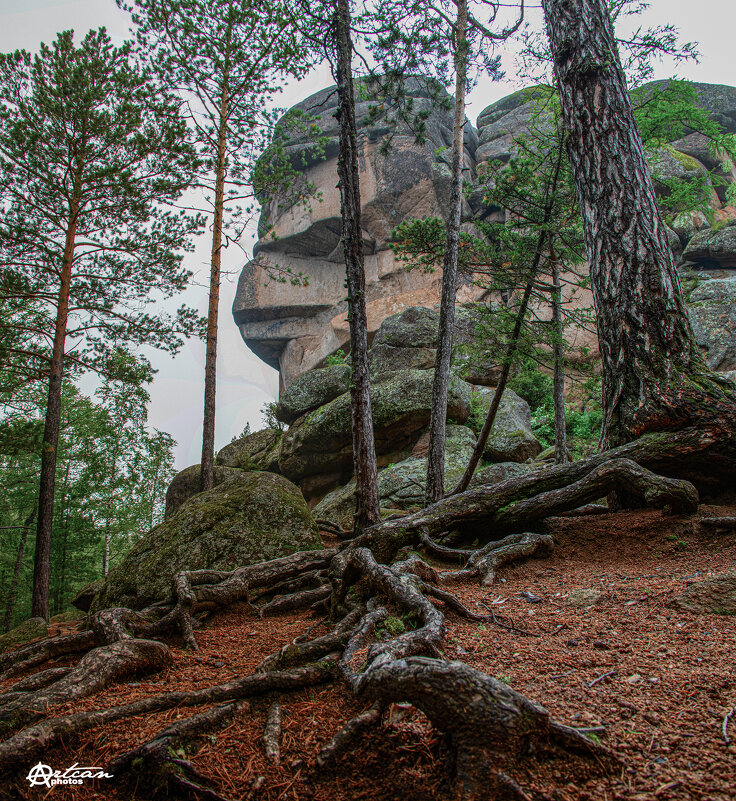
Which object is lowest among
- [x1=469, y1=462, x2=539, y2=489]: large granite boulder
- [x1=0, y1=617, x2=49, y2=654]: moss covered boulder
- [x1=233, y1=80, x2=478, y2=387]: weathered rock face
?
[x1=0, y1=617, x2=49, y2=654]: moss covered boulder

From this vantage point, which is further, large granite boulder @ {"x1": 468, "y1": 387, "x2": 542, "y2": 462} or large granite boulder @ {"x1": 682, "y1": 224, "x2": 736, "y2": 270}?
large granite boulder @ {"x1": 682, "y1": 224, "x2": 736, "y2": 270}

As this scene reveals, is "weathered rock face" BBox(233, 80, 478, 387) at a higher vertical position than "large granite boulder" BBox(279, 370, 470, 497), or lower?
higher

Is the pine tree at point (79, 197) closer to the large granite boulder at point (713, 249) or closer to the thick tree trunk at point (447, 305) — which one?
the thick tree trunk at point (447, 305)

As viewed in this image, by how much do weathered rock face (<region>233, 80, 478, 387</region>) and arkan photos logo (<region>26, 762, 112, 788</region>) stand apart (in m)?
25.7

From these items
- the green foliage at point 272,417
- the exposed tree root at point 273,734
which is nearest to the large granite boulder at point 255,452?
the green foliage at point 272,417

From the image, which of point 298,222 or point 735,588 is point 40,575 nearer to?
point 735,588

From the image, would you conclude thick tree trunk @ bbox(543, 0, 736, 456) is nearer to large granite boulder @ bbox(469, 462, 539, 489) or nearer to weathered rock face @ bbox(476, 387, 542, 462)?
large granite boulder @ bbox(469, 462, 539, 489)

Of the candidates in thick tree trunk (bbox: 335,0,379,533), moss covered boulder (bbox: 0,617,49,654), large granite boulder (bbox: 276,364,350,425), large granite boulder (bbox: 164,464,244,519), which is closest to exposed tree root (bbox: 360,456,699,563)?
thick tree trunk (bbox: 335,0,379,533)

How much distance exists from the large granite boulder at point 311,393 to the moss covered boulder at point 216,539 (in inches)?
388

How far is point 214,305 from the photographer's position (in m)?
12.3

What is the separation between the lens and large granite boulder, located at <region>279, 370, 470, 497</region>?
45.1 feet

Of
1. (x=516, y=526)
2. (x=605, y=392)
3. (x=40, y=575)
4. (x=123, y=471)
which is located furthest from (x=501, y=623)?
(x=123, y=471)

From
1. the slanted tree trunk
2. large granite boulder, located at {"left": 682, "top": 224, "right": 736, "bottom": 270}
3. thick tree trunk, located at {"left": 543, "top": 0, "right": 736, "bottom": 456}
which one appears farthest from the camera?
large granite boulder, located at {"left": 682, "top": 224, "right": 736, "bottom": 270}

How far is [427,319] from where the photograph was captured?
16922 millimetres
